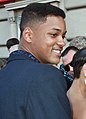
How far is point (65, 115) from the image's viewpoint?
1602 millimetres

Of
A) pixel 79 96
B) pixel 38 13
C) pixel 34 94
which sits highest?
pixel 38 13

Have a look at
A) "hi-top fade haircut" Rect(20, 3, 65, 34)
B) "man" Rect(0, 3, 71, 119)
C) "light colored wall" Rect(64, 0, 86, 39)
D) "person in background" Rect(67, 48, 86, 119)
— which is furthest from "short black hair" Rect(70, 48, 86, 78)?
"light colored wall" Rect(64, 0, 86, 39)

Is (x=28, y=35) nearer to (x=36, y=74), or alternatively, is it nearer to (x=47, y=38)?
(x=47, y=38)

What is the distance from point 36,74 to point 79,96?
366 millimetres

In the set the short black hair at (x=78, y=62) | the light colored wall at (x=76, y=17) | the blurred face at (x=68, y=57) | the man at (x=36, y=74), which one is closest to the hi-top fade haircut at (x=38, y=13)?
the man at (x=36, y=74)

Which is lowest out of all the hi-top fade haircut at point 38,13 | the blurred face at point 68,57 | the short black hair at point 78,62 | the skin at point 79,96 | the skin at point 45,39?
the blurred face at point 68,57

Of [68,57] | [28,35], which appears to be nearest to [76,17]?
[68,57]

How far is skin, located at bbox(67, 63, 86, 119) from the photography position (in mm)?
1823

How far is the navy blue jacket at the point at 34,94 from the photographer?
5.17ft

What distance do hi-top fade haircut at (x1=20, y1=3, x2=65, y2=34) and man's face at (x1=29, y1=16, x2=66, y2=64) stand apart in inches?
1.1

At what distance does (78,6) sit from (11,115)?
5025 mm

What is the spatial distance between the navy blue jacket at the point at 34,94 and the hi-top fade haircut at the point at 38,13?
29 centimetres

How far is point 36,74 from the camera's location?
63.9 inches

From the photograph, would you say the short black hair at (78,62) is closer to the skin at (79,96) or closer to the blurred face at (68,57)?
the skin at (79,96)
